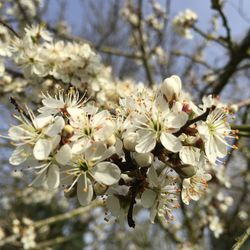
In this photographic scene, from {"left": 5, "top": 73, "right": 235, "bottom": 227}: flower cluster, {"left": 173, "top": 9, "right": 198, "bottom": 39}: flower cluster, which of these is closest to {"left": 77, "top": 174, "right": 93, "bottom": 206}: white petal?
{"left": 5, "top": 73, "right": 235, "bottom": 227}: flower cluster

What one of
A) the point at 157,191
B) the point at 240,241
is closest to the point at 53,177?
the point at 157,191

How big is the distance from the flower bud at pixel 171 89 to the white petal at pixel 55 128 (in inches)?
14.2

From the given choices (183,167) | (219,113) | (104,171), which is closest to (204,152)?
(183,167)

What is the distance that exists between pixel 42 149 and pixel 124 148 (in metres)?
0.26

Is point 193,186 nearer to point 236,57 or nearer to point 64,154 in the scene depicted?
point 64,154

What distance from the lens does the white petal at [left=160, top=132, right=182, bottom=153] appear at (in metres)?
1.16

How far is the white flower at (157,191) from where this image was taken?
1.26 m

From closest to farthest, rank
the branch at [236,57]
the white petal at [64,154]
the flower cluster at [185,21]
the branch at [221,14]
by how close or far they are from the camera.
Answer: the white petal at [64,154]
the branch at [221,14]
the branch at [236,57]
the flower cluster at [185,21]

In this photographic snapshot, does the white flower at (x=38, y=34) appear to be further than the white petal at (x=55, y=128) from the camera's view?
Yes

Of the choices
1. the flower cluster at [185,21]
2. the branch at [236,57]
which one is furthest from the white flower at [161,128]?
the flower cluster at [185,21]

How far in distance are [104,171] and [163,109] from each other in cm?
30

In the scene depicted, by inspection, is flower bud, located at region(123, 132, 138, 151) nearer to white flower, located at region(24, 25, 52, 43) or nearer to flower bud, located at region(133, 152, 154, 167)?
flower bud, located at region(133, 152, 154, 167)

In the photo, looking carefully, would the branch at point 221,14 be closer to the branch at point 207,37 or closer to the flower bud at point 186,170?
the branch at point 207,37

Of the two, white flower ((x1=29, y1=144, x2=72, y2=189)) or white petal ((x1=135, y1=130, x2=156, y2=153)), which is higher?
white petal ((x1=135, y1=130, x2=156, y2=153))
